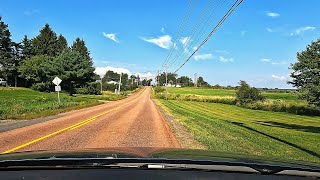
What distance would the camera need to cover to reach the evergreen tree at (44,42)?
13100 centimetres

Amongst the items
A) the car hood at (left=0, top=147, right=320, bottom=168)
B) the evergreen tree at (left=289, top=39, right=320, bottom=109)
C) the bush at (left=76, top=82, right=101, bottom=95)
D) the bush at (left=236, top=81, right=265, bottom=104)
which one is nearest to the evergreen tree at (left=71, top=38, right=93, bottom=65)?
the bush at (left=76, top=82, right=101, bottom=95)

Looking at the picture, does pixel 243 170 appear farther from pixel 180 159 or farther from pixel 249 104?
pixel 249 104

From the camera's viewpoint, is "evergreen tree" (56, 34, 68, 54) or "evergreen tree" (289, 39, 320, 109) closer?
"evergreen tree" (289, 39, 320, 109)

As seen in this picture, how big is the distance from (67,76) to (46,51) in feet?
130

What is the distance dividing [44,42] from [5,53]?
18.5 metres

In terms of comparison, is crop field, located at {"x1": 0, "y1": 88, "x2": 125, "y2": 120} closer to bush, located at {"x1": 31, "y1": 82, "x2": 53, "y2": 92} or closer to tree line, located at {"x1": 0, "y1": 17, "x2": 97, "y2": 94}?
tree line, located at {"x1": 0, "y1": 17, "x2": 97, "y2": 94}

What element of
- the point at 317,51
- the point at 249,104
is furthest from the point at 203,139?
the point at 249,104

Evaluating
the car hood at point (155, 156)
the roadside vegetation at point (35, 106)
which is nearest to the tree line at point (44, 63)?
the roadside vegetation at point (35, 106)

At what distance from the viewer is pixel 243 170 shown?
2869mm

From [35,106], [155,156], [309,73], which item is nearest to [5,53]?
[35,106]

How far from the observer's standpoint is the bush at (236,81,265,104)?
254ft

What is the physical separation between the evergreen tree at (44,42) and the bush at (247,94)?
232ft

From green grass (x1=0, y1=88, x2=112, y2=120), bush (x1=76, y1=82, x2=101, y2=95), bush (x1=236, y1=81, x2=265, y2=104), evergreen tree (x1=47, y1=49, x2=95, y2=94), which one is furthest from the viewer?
bush (x1=76, y1=82, x2=101, y2=95)

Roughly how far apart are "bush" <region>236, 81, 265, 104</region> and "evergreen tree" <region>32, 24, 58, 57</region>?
70.6 meters
